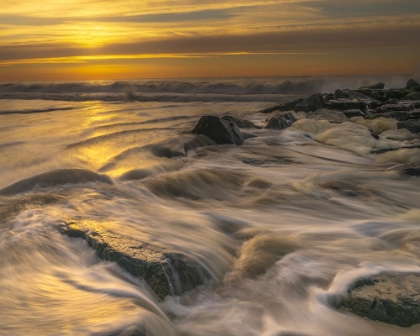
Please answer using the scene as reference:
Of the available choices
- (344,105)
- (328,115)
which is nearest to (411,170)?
(328,115)

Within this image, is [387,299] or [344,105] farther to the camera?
[344,105]

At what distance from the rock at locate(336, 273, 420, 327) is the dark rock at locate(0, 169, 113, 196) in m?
3.96

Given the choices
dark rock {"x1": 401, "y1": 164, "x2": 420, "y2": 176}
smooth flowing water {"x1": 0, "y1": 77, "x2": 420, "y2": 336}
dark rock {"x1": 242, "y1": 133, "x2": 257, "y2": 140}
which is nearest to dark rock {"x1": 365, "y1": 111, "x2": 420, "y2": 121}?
dark rock {"x1": 242, "y1": 133, "x2": 257, "y2": 140}

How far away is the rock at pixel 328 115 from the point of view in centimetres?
1378

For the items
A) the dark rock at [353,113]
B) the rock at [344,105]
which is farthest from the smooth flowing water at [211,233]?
the rock at [344,105]

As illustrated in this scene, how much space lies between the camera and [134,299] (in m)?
2.92

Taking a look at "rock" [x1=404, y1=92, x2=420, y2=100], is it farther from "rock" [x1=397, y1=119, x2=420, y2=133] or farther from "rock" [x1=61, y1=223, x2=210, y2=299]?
"rock" [x1=61, y1=223, x2=210, y2=299]

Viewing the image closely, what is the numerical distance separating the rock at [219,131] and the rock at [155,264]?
620cm

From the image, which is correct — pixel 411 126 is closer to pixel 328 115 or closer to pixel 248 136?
pixel 328 115

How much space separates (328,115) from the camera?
575 inches

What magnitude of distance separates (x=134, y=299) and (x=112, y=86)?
36.3 metres

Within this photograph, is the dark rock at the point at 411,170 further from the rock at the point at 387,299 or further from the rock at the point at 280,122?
the rock at the point at 280,122

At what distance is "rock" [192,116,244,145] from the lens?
9.76 m

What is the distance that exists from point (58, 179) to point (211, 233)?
2737 millimetres
